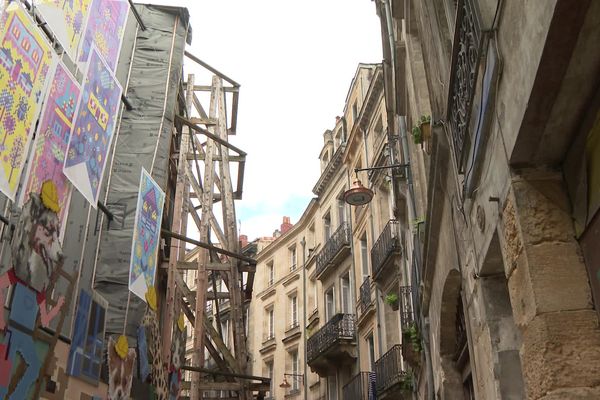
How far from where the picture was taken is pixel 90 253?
828cm

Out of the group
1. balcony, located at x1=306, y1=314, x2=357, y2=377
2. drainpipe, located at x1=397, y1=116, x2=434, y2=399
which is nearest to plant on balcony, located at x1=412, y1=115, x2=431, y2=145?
drainpipe, located at x1=397, y1=116, x2=434, y2=399

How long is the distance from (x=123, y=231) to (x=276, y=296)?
21087mm

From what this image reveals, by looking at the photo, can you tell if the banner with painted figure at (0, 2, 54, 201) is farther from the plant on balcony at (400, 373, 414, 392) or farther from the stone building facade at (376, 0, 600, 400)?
the plant on balcony at (400, 373, 414, 392)

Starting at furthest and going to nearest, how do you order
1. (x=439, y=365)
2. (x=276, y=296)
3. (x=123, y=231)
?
(x=276, y=296), (x=123, y=231), (x=439, y=365)

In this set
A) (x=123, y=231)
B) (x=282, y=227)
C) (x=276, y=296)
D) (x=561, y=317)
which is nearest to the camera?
(x=561, y=317)

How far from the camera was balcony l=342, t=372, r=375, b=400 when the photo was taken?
18612mm

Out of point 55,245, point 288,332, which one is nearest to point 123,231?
point 55,245

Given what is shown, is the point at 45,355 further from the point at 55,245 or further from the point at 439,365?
the point at 439,365

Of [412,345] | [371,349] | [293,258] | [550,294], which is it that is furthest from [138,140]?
[293,258]

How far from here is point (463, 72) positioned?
13.3 feet

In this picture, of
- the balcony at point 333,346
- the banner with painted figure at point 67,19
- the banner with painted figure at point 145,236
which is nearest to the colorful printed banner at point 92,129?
the banner with painted figure at point 67,19

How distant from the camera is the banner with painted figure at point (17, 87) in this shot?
17.9ft

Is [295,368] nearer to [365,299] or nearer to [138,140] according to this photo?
[365,299]

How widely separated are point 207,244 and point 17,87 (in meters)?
5.49
